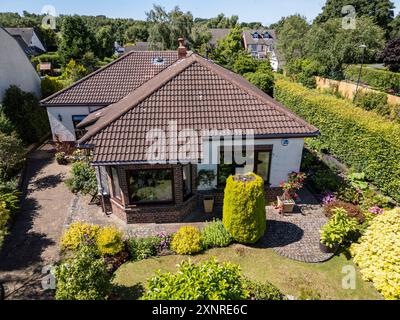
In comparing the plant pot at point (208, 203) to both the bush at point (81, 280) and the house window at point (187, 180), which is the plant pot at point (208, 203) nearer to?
the house window at point (187, 180)

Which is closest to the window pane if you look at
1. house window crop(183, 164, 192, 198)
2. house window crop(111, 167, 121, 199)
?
house window crop(183, 164, 192, 198)

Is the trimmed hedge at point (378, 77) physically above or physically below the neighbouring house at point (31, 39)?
below

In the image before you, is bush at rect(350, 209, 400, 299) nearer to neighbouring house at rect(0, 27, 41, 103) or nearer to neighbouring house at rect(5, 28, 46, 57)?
neighbouring house at rect(0, 27, 41, 103)

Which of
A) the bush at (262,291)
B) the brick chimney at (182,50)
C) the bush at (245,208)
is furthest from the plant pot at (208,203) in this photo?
the brick chimney at (182,50)

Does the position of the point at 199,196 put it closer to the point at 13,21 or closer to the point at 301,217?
the point at 301,217

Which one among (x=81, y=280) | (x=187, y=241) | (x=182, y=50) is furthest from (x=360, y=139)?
(x=81, y=280)
